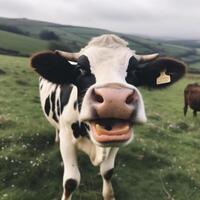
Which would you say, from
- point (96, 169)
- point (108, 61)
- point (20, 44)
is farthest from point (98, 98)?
point (20, 44)

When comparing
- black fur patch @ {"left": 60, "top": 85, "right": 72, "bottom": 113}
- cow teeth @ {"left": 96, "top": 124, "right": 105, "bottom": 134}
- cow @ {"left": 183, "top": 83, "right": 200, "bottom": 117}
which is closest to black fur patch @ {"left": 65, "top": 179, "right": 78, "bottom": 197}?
black fur patch @ {"left": 60, "top": 85, "right": 72, "bottom": 113}

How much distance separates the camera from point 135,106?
17.4 feet

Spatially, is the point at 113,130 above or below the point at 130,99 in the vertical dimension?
below

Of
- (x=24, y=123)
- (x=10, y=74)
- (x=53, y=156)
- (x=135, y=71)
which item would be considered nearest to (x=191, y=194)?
(x=53, y=156)

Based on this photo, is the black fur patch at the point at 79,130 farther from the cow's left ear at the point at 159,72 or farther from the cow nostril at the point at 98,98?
the cow nostril at the point at 98,98

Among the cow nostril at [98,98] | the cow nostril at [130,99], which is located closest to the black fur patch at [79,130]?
the cow nostril at [98,98]

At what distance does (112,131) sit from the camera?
538cm

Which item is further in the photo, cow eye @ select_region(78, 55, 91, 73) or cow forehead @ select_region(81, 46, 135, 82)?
cow eye @ select_region(78, 55, 91, 73)

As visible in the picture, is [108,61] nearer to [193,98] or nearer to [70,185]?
[70,185]

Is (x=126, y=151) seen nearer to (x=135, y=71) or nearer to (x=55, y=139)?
(x=55, y=139)

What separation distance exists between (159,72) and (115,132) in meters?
1.95

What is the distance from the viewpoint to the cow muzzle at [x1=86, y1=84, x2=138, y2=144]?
509 cm

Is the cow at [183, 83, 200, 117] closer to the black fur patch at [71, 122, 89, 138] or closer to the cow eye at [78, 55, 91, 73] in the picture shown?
the black fur patch at [71, 122, 89, 138]

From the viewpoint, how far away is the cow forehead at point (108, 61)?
5.80 meters
